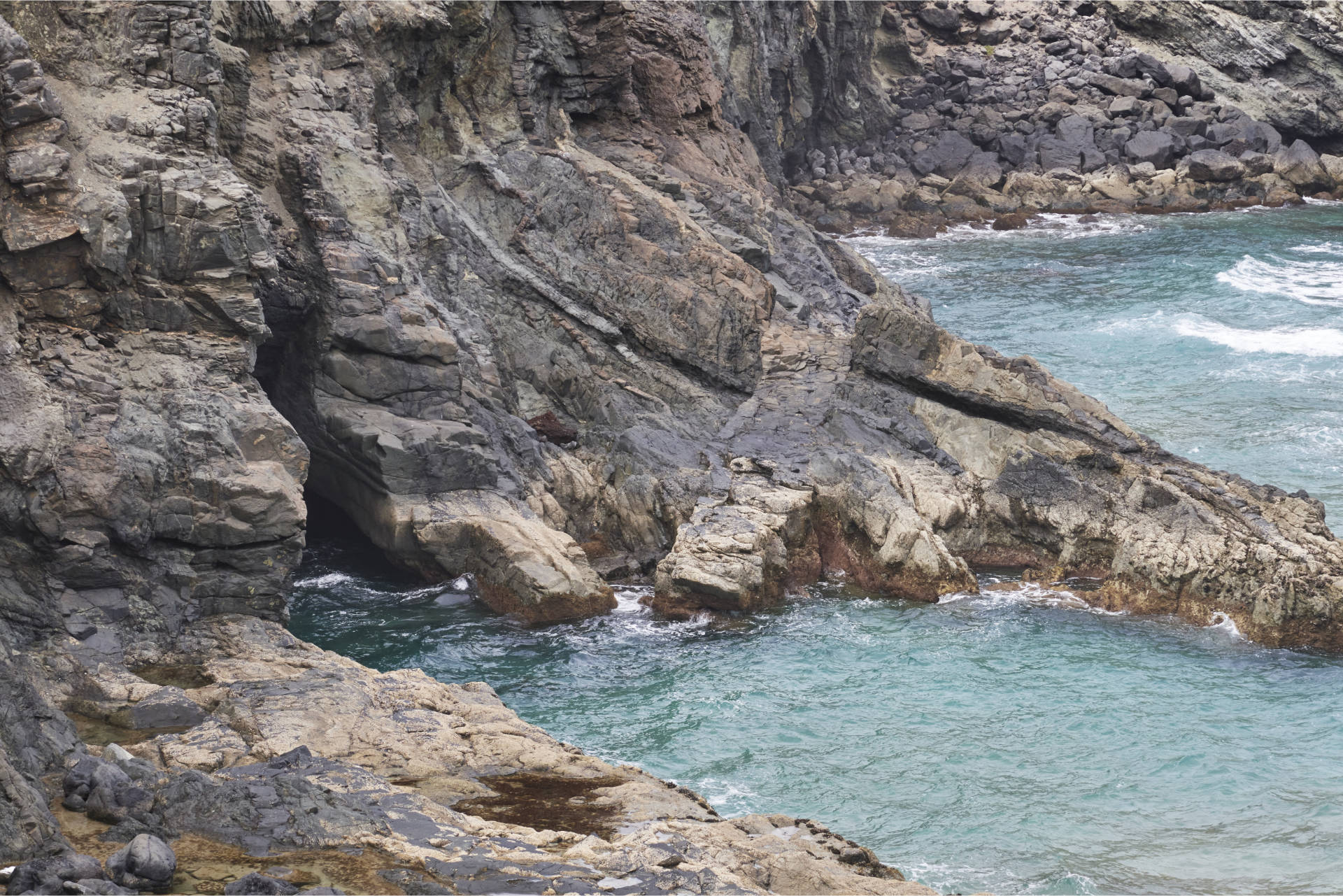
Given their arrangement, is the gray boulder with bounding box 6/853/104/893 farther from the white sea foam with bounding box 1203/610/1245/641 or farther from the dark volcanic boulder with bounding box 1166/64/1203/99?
the dark volcanic boulder with bounding box 1166/64/1203/99

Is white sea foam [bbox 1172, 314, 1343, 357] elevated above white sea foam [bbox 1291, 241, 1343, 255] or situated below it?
below

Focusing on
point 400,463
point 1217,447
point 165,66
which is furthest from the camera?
point 1217,447

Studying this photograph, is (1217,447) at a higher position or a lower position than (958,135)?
lower

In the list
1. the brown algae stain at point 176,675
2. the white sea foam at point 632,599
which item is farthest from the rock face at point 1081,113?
the brown algae stain at point 176,675

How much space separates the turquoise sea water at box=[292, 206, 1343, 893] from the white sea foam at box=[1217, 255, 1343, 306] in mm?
15819

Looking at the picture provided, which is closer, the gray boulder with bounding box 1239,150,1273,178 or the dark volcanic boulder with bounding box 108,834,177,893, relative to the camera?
the dark volcanic boulder with bounding box 108,834,177,893

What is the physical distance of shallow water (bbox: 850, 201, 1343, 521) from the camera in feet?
105

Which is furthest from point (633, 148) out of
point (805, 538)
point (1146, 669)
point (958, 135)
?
point (958, 135)

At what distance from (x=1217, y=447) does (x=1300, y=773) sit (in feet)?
46.0

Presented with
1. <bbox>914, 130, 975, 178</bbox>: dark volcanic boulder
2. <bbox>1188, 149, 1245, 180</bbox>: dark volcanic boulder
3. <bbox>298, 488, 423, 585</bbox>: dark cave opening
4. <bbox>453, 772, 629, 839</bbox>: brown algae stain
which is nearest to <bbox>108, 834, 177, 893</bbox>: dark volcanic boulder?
<bbox>453, 772, 629, 839</bbox>: brown algae stain

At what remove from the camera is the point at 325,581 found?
2395cm

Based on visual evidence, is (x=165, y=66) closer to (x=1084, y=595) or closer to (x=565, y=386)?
(x=565, y=386)

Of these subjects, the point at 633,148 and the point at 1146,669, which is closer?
the point at 1146,669

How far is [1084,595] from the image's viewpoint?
2388cm
